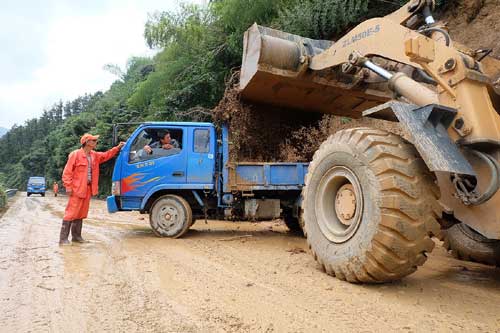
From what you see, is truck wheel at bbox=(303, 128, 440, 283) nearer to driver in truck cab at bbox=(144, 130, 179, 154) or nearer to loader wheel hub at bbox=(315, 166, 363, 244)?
loader wheel hub at bbox=(315, 166, 363, 244)

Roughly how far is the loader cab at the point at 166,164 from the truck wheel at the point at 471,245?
403cm

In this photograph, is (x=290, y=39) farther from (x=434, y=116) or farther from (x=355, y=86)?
(x=434, y=116)

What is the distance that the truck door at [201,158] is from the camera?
7.37m

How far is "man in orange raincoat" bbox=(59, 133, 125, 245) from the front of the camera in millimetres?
6656

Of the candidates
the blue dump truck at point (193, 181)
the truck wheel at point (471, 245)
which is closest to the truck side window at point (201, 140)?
the blue dump truck at point (193, 181)

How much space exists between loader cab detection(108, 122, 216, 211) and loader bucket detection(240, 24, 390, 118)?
1.17 m

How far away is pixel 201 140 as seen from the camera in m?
7.48

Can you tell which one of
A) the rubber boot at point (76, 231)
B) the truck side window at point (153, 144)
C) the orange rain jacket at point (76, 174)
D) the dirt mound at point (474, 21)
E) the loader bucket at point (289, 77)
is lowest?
the rubber boot at point (76, 231)

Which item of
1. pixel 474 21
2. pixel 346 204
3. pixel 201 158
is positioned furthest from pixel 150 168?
pixel 474 21

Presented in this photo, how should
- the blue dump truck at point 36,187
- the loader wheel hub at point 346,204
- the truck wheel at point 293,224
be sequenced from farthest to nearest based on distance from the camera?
the blue dump truck at point 36,187 → the truck wheel at point 293,224 → the loader wheel hub at point 346,204

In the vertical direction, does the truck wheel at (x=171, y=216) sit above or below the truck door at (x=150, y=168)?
below

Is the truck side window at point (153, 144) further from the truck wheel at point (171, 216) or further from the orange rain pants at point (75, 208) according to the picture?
the orange rain pants at point (75, 208)

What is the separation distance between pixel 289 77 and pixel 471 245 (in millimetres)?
3219

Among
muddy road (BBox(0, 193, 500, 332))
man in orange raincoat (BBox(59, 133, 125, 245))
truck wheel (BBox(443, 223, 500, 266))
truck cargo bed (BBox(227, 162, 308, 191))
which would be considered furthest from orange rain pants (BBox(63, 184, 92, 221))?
truck wheel (BBox(443, 223, 500, 266))
